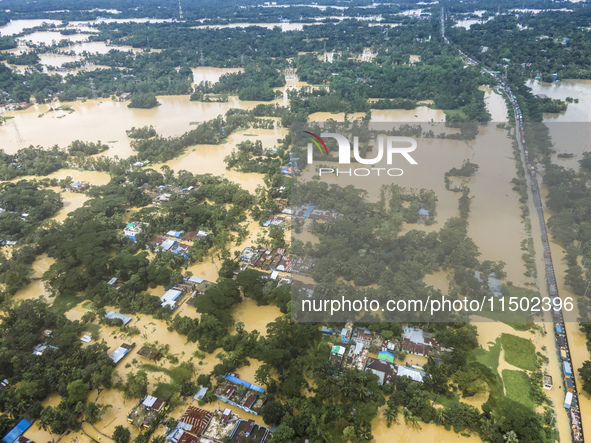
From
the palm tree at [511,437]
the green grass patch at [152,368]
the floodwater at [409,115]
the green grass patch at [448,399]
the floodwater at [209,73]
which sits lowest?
the green grass patch at [152,368]

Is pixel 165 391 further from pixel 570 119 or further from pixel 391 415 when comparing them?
pixel 570 119

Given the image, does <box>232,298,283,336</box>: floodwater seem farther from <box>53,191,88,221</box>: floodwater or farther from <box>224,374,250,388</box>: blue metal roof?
<box>53,191,88,221</box>: floodwater

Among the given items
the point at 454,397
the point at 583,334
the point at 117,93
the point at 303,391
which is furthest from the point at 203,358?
the point at 117,93

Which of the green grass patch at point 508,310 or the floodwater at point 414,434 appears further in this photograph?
the green grass patch at point 508,310

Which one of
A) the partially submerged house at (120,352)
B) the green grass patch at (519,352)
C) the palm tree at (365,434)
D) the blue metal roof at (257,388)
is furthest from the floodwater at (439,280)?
the partially submerged house at (120,352)

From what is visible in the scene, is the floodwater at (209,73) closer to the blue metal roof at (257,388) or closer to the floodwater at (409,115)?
the floodwater at (409,115)

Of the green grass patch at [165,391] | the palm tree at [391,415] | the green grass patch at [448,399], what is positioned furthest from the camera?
the green grass patch at [165,391]

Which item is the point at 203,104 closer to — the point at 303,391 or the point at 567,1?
the point at 303,391

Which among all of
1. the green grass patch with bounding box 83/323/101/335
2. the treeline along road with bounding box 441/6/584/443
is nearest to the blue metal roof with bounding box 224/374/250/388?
the green grass patch with bounding box 83/323/101/335

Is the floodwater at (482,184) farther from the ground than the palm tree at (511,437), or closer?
farther from the ground
